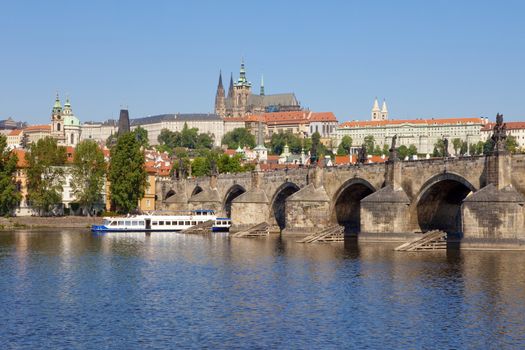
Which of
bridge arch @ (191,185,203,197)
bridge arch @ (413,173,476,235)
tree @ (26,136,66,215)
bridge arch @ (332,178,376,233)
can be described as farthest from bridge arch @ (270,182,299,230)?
tree @ (26,136,66,215)

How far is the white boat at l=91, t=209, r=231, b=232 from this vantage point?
101 m

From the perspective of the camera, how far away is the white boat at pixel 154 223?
3974 inches

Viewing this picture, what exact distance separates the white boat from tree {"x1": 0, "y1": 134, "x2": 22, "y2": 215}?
12428mm

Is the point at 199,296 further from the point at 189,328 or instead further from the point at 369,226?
the point at 369,226

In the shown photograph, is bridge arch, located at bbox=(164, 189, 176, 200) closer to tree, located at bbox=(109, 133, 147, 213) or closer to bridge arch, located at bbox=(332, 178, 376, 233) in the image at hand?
tree, located at bbox=(109, 133, 147, 213)

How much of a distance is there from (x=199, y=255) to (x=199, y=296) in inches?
861

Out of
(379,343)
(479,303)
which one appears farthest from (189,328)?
(479,303)

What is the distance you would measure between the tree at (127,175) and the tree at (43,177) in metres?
6.93

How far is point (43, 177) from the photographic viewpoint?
117562 millimetres

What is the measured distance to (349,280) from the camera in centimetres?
5191

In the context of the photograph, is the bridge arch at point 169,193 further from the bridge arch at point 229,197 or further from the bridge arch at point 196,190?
the bridge arch at point 229,197

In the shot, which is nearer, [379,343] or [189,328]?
[379,343]

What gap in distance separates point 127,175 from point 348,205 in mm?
37204

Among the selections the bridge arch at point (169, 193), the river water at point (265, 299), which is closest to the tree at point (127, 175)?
the bridge arch at point (169, 193)
